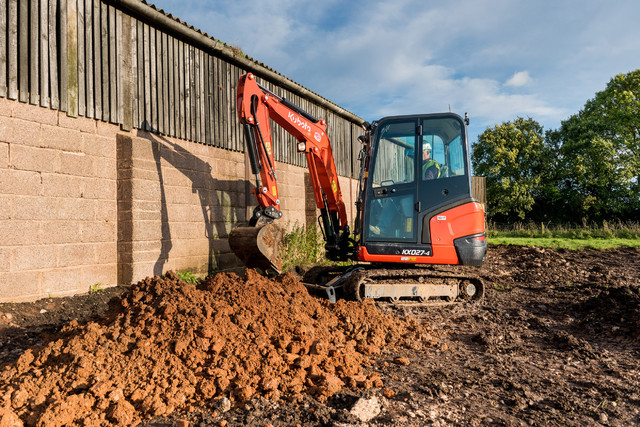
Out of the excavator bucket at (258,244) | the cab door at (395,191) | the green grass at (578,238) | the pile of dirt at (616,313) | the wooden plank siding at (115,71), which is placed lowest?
the pile of dirt at (616,313)

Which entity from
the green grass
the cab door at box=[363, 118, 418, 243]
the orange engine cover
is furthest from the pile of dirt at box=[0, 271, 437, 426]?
the green grass

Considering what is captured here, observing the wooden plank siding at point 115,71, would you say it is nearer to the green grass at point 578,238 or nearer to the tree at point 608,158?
the green grass at point 578,238

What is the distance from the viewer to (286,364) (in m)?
3.86

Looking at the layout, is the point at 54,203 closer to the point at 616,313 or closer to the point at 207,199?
the point at 207,199

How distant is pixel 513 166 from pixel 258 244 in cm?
3305

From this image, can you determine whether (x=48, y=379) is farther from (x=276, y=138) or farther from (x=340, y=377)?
(x=276, y=138)

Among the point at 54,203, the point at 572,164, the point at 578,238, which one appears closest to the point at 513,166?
the point at 572,164

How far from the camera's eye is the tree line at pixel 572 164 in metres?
30.3

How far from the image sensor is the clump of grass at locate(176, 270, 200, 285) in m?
8.23

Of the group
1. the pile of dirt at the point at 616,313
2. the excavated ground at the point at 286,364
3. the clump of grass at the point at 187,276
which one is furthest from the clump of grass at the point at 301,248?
the pile of dirt at the point at 616,313

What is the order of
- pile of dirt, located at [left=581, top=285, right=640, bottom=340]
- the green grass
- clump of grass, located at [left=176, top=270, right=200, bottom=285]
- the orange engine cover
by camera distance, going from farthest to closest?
1. the green grass
2. clump of grass, located at [left=176, top=270, right=200, bottom=285]
3. the orange engine cover
4. pile of dirt, located at [left=581, top=285, right=640, bottom=340]

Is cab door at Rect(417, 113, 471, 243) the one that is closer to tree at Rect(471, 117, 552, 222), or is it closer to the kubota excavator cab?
the kubota excavator cab

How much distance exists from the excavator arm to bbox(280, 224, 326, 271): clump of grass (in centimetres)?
242

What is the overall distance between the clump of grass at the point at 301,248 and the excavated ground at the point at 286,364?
465 centimetres
